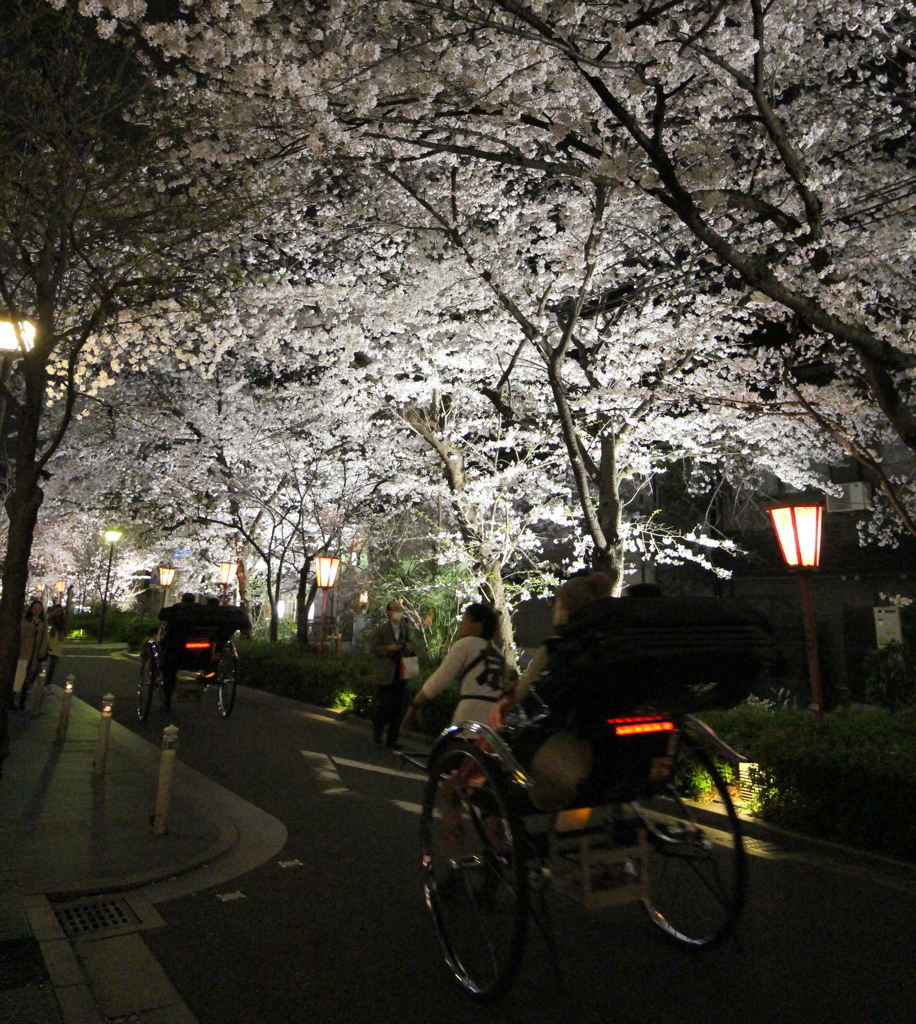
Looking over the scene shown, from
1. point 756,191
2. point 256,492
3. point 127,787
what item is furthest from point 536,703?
point 256,492

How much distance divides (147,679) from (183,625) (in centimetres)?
132

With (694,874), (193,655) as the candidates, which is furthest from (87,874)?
(193,655)

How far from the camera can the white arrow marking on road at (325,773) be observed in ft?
26.2

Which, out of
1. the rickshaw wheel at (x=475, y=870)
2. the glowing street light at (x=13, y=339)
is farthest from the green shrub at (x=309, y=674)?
the rickshaw wheel at (x=475, y=870)

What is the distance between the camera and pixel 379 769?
9.09m

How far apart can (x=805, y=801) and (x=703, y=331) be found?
26.7 feet

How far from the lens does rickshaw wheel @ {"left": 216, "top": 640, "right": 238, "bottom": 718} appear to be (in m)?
12.6

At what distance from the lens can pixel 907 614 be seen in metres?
14.0

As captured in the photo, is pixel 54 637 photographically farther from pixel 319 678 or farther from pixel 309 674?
pixel 319 678

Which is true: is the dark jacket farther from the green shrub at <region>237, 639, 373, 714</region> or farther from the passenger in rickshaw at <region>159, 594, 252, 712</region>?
the passenger in rickshaw at <region>159, 594, 252, 712</region>

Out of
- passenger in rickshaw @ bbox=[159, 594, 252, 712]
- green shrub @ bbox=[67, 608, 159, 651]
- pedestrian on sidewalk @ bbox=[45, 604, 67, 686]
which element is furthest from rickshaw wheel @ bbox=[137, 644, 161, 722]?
green shrub @ bbox=[67, 608, 159, 651]

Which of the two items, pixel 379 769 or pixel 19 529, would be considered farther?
pixel 379 769

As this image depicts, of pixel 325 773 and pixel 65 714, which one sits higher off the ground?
pixel 65 714

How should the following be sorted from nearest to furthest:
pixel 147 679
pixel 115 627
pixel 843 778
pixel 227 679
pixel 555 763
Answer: pixel 555 763
pixel 843 778
pixel 147 679
pixel 227 679
pixel 115 627
